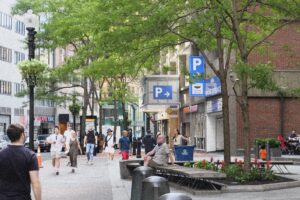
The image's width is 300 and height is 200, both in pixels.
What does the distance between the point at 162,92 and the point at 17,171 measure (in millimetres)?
43958

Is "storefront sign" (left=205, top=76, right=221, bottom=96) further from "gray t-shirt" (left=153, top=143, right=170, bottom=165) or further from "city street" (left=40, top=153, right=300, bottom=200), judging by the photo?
"gray t-shirt" (left=153, top=143, right=170, bottom=165)

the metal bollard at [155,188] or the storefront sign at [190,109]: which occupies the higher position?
the storefront sign at [190,109]

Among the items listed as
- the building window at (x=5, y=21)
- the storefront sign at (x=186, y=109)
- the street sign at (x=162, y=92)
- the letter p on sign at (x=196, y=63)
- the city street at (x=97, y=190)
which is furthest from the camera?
the building window at (x=5, y=21)

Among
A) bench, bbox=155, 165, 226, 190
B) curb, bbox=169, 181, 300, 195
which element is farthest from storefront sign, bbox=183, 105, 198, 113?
curb, bbox=169, 181, 300, 195

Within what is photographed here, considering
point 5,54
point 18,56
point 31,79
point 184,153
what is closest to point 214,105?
point 184,153

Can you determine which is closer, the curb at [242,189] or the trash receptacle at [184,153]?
the curb at [242,189]

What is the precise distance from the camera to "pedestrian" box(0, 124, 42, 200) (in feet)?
21.7

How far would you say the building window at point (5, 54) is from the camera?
69.0 m

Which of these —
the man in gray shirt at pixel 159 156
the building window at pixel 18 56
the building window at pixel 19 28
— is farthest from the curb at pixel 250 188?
the building window at pixel 19 28

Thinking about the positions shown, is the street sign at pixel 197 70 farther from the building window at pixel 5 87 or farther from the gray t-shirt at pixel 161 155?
the building window at pixel 5 87

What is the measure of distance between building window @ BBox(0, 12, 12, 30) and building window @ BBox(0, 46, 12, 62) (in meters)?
2.52

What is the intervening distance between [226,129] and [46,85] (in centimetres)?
3257

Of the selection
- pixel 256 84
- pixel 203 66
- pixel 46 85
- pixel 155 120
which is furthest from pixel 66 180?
pixel 155 120

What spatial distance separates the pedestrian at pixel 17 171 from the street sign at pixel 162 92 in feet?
140
